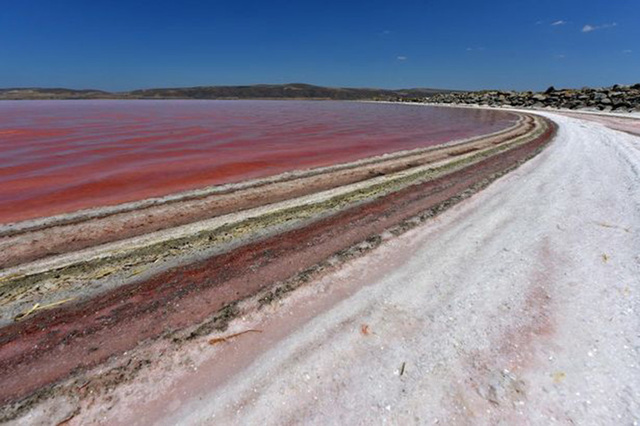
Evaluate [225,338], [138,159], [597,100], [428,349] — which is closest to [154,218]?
[225,338]

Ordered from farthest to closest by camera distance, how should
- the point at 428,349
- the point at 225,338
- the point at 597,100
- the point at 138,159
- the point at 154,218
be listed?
1. the point at 597,100
2. the point at 138,159
3. the point at 154,218
4. the point at 225,338
5. the point at 428,349

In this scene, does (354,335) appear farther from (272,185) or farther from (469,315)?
(272,185)

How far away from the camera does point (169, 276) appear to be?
218 inches

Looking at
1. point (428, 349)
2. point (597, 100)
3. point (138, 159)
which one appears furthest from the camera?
point (597, 100)

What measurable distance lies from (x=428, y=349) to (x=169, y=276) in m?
4.32

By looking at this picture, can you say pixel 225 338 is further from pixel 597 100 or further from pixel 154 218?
pixel 597 100

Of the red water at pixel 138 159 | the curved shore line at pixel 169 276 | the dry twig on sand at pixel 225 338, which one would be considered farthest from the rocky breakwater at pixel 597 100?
the dry twig on sand at pixel 225 338

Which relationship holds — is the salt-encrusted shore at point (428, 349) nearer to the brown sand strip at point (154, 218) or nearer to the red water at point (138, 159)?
the brown sand strip at point (154, 218)

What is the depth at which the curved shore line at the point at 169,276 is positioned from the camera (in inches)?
156

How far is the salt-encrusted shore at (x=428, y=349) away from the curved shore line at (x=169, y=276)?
1.67ft

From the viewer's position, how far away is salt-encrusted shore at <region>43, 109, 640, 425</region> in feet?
10.1

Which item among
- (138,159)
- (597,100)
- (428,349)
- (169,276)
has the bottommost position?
(169,276)

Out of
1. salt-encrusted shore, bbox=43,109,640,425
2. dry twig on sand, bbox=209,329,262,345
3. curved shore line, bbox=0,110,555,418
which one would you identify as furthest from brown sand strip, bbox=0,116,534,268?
dry twig on sand, bbox=209,329,262,345

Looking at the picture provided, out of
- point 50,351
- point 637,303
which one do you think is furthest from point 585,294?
point 50,351
